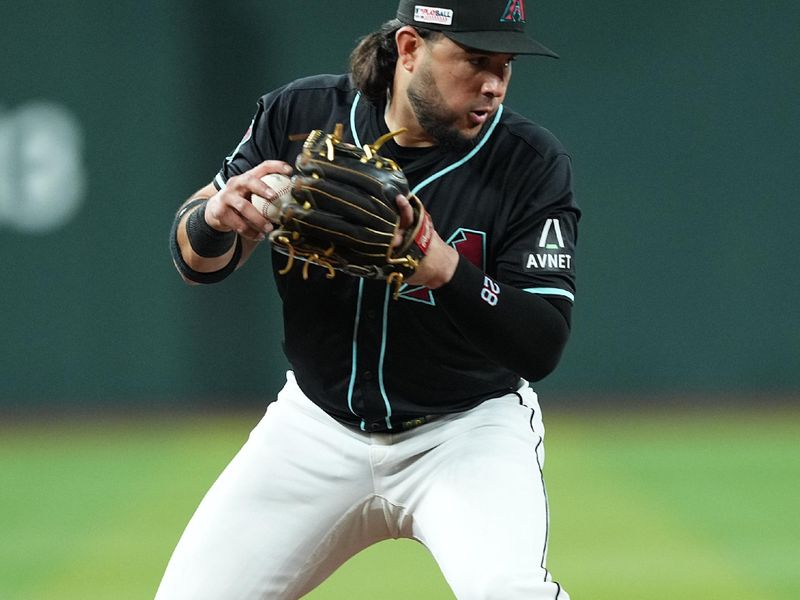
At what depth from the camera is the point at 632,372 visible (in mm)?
10453

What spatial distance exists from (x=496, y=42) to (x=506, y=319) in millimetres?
863

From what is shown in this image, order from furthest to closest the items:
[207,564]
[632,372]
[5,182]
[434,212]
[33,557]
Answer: [632,372] → [5,182] → [33,557] → [434,212] → [207,564]

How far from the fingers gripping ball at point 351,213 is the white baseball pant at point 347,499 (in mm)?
738

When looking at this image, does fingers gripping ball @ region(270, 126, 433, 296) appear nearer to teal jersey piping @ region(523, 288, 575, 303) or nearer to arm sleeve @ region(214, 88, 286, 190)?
teal jersey piping @ region(523, 288, 575, 303)

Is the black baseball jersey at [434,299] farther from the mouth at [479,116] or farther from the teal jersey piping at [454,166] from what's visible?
the mouth at [479,116]

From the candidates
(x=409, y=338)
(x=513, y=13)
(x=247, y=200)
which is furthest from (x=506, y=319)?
(x=513, y=13)

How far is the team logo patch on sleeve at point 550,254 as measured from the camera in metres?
3.87

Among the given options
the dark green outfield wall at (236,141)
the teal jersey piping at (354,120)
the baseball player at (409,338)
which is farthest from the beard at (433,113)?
the dark green outfield wall at (236,141)

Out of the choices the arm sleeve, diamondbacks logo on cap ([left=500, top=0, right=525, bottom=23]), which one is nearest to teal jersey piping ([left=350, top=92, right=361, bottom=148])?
the arm sleeve

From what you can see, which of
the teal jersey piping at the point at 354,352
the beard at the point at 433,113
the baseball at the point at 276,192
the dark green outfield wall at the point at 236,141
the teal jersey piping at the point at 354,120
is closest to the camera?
the baseball at the point at 276,192

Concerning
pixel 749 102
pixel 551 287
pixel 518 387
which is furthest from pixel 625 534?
pixel 749 102

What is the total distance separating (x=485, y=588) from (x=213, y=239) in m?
1.36

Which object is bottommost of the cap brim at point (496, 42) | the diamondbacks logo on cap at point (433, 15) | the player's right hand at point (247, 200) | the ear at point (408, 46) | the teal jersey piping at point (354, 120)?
the player's right hand at point (247, 200)

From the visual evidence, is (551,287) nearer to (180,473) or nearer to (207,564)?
(207,564)
